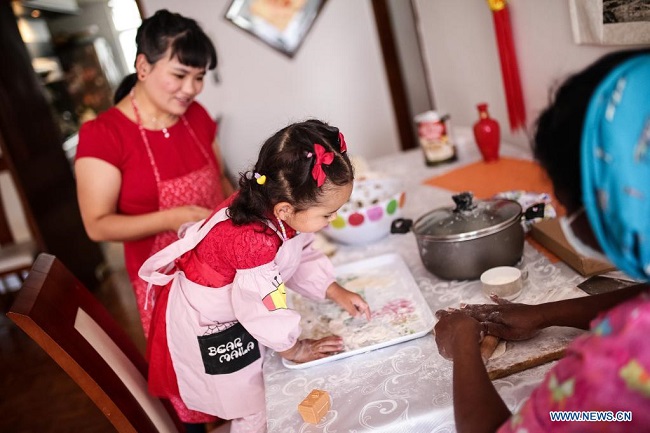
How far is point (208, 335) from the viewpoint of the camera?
1305 millimetres

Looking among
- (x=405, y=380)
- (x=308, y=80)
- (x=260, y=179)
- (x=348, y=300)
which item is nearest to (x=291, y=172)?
(x=260, y=179)

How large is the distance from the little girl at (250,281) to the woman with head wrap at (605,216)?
502 millimetres

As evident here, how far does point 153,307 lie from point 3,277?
133 inches

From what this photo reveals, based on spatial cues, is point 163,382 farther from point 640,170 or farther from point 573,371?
point 640,170

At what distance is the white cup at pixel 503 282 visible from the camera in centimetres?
123

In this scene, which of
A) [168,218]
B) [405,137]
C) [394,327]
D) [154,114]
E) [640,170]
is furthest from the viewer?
[405,137]

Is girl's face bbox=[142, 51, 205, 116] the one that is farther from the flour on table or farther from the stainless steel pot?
the stainless steel pot

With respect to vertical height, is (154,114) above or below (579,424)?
above

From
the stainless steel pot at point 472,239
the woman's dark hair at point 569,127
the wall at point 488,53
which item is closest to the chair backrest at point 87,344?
the stainless steel pot at point 472,239

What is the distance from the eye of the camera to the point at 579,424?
2.29 feet

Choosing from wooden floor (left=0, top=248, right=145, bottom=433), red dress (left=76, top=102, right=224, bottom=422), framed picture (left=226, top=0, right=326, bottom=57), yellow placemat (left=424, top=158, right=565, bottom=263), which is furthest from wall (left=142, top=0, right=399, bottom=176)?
red dress (left=76, top=102, right=224, bottom=422)

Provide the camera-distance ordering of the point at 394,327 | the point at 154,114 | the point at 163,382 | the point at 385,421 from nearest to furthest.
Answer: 1. the point at 385,421
2. the point at 394,327
3. the point at 163,382
4. the point at 154,114

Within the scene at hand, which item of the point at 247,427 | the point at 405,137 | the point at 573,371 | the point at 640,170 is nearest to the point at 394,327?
the point at 247,427

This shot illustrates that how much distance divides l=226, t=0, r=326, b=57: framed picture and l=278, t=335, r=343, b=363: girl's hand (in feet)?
10.7
